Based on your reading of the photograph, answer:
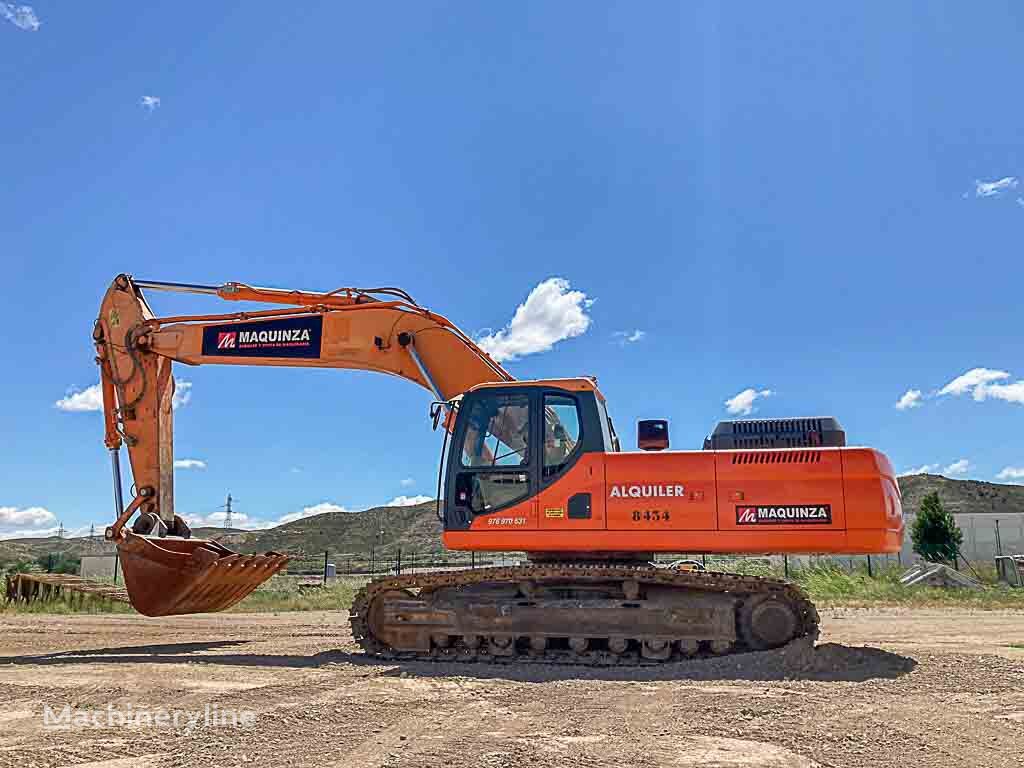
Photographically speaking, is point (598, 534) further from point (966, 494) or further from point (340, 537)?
point (966, 494)

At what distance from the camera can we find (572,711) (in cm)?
650

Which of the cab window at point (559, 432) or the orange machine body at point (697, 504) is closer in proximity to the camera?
the orange machine body at point (697, 504)

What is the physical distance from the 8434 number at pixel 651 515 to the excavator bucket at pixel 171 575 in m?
5.42

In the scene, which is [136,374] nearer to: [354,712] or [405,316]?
[405,316]

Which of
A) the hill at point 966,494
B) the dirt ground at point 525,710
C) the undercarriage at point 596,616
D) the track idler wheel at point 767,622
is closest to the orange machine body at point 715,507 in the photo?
the undercarriage at point 596,616

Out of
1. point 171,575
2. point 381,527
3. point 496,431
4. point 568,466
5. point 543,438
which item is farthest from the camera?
point 381,527

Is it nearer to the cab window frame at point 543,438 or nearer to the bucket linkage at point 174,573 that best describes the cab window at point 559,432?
the cab window frame at point 543,438

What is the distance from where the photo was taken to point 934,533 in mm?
40719

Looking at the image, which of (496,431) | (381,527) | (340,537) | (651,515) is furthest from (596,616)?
(381,527)

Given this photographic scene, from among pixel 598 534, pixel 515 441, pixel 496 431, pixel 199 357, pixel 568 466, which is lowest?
pixel 598 534

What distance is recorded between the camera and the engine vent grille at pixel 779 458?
29.7 ft

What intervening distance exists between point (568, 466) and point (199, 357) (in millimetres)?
6010

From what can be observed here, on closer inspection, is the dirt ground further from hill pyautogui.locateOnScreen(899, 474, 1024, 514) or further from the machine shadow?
hill pyautogui.locateOnScreen(899, 474, 1024, 514)

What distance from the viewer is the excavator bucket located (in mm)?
10766
